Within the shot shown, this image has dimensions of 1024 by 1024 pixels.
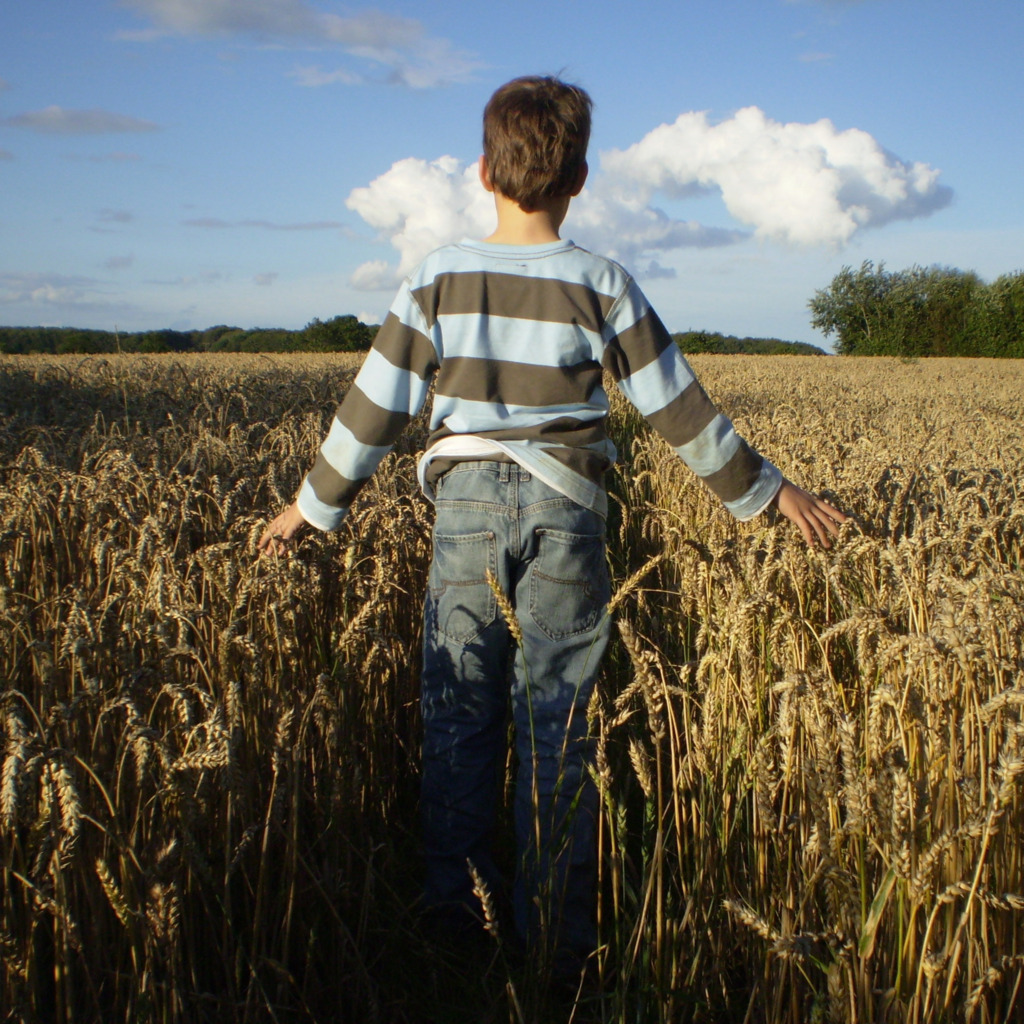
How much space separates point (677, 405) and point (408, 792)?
5.01 feet

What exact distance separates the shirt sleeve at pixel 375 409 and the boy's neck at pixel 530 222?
278 millimetres

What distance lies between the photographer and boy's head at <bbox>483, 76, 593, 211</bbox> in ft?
5.80

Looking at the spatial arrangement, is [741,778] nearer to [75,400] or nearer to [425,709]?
[425,709]

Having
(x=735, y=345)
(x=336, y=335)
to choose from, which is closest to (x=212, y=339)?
(x=336, y=335)

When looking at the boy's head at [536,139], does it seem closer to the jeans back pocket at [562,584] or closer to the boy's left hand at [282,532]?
the jeans back pocket at [562,584]

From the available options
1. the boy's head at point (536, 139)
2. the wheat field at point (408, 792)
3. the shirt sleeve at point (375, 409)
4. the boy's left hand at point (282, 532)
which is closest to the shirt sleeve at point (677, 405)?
the wheat field at point (408, 792)

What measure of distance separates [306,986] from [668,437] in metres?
1.46

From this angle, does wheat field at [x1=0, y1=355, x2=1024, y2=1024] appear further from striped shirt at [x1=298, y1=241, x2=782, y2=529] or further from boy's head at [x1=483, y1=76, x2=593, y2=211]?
boy's head at [x1=483, y1=76, x2=593, y2=211]

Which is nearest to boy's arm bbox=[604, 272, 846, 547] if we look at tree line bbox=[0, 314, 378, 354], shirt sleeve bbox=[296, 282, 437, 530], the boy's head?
the boy's head

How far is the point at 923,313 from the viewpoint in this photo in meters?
51.4

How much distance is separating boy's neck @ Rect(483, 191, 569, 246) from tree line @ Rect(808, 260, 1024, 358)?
50782 mm

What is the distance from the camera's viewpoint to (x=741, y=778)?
6.39 ft

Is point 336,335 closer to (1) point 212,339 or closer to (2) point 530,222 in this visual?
(1) point 212,339

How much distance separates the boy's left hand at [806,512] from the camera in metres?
2.07
